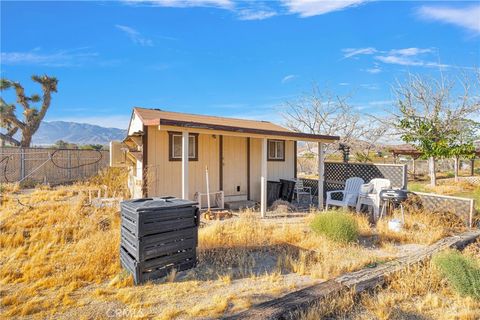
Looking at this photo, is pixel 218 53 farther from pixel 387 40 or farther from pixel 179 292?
pixel 179 292

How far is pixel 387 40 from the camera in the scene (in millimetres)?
13883

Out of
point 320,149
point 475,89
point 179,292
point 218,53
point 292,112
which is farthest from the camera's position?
point 292,112

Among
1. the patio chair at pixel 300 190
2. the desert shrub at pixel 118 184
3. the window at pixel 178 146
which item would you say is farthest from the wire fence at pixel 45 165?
the patio chair at pixel 300 190

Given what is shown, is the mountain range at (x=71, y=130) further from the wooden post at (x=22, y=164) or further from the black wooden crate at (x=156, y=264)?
the black wooden crate at (x=156, y=264)

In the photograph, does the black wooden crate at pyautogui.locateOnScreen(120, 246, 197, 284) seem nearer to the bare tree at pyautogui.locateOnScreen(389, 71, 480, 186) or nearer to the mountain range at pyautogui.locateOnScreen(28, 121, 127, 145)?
the bare tree at pyautogui.locateOnScreen(389, 71, 480, 186)

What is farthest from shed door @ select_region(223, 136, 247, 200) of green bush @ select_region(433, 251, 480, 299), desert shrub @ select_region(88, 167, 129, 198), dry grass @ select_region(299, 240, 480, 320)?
green bush @ select_region(433, 251, 480, 299)

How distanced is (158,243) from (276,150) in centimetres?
744

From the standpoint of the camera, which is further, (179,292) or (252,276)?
(252,276)

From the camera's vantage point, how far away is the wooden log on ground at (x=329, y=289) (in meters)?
2.62

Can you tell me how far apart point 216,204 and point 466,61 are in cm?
1418

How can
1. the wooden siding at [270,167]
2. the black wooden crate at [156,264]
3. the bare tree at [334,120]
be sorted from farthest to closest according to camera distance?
1. the bare tree at [334,120]
2. the wooden siding at [270,167]
3. the black wooden crate at [156,264]

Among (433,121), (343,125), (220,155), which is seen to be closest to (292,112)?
(343,125)

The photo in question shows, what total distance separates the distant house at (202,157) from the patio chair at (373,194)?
1.92 m

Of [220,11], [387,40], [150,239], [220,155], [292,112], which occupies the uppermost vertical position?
[387,40]
